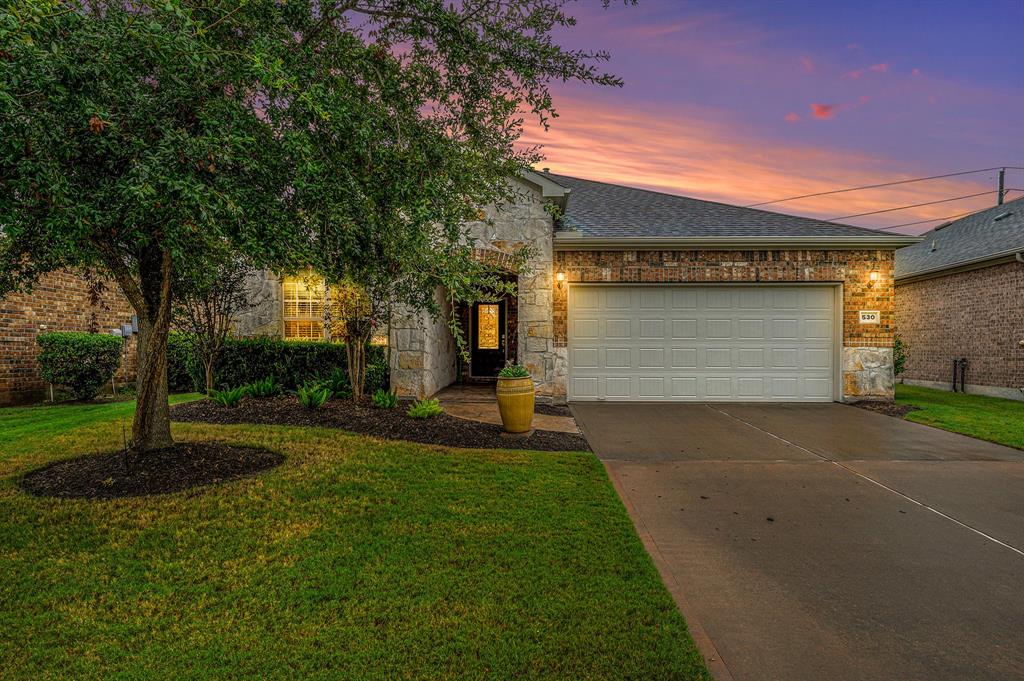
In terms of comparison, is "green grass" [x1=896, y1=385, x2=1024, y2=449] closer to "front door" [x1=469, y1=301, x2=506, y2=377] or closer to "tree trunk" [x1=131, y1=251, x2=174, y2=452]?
"front door" [x1=469, y1=301, x2=506, y2=377]

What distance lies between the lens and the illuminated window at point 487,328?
571 inches

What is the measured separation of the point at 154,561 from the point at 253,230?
2.28m

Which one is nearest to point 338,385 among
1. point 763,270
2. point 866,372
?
point 763,270

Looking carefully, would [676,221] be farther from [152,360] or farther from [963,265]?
[152,360]

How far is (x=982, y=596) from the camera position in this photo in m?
2.88

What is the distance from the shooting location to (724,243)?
9922 millimetres

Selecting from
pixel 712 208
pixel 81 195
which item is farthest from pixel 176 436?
pixel 712 208

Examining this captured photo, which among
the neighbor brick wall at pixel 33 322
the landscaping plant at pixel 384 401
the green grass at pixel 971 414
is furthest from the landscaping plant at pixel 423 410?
the green grass at pixel 971 414

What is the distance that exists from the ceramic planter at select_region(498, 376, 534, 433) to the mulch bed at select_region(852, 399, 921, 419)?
6.95 m

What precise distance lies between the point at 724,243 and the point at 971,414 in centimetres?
542

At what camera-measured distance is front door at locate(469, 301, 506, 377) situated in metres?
14.5

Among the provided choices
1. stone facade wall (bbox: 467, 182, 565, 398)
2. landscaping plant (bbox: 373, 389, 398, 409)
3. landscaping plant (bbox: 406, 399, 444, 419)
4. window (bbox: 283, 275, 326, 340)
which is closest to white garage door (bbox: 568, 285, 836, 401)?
stone facade wall (bbox: 467, 182, 565, 398)

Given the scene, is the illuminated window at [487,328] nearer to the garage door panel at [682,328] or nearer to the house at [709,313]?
the house at [709,313]

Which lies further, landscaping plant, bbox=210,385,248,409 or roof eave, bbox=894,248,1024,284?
roof eave, bbox=894,248,1024,284
